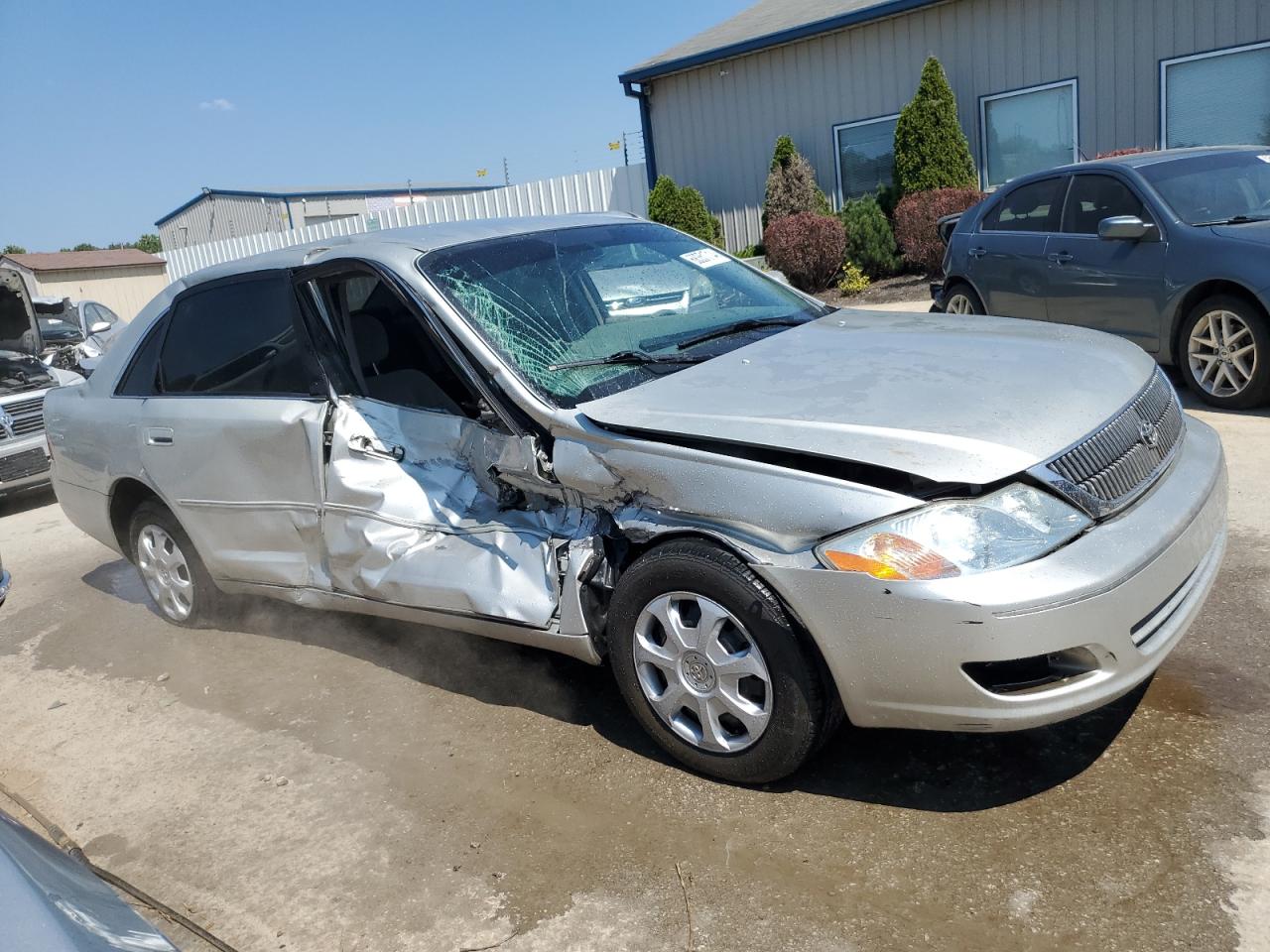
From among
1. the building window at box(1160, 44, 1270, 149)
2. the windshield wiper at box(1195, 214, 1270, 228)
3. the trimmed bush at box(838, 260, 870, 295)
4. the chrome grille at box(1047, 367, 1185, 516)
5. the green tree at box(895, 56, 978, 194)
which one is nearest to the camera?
the chrome grille at box(1047, 367, 1185, 516)

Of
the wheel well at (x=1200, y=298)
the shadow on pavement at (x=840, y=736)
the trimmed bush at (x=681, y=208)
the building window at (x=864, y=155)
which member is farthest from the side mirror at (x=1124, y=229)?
the trimmed bush at (x=681, y=208)

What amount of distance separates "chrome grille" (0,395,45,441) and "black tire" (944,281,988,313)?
753cm

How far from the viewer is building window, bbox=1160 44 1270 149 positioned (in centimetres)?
1194

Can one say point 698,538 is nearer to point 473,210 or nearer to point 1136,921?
point 1136,921

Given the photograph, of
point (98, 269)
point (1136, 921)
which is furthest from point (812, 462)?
point (98, 269)

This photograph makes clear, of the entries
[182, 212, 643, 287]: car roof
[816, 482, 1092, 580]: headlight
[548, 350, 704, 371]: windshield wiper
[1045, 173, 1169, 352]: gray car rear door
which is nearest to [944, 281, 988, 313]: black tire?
[1045, 173, 1169, 352]: gray car rear door

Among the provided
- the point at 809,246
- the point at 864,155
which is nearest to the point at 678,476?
the point at 809,246

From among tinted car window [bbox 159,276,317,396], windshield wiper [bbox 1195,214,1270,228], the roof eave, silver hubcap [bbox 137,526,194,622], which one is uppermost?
the roof eave

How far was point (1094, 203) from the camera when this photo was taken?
725 centimetres

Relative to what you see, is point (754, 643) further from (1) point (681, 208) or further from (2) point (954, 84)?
(1) point (681, 208)

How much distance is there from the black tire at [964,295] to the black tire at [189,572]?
19.5ft

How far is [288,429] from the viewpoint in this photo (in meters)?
4.08

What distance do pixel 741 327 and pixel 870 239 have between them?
1158 cm

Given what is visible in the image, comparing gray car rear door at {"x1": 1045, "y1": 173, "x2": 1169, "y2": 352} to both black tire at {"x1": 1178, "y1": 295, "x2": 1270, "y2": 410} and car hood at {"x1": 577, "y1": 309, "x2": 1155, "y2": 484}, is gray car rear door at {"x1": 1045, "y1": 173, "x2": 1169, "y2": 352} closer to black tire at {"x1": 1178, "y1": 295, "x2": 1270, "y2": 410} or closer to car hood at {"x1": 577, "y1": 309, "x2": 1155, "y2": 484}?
black tire at {"x1": 1178, "y1": 295, "x2": 1270, "y2": 410}
